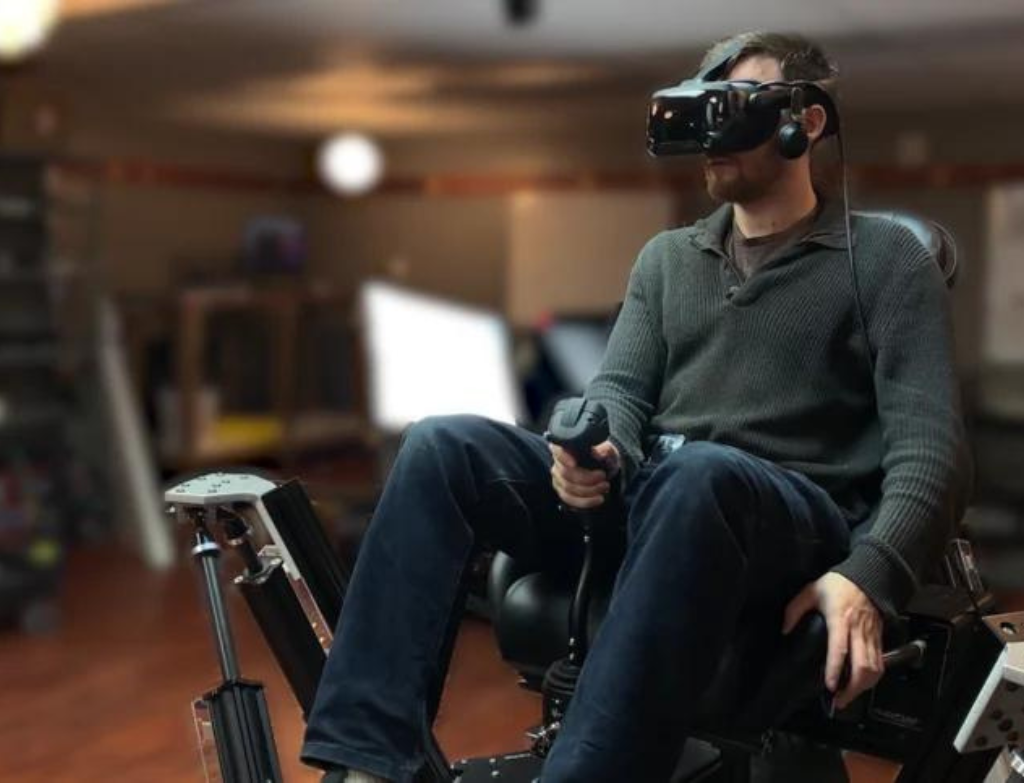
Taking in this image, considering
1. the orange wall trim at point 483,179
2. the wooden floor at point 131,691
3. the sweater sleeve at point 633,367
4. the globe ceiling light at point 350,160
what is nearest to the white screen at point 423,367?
the wooden floor at point 131,691

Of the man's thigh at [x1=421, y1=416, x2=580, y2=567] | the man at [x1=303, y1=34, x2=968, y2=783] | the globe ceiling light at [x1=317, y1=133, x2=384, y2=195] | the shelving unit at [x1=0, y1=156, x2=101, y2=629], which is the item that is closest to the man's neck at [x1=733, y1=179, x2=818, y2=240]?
the man at [x1=303, y1=34, x2=968, y2=783]

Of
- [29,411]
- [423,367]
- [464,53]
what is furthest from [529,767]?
[464,53]

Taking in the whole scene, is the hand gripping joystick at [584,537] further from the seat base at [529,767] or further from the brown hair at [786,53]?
the brown hair at [786,53]

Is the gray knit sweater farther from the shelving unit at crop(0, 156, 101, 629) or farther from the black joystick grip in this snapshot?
the shelving unit at crop(0, 156, 101, 629)

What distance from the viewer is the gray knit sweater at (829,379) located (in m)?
1.39

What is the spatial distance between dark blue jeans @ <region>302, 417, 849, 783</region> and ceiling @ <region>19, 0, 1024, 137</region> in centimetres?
340

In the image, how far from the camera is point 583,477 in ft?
4.52

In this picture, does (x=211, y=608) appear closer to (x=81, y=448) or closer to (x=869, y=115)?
(x=81, y=448)

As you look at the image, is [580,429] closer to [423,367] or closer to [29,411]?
[423,367]

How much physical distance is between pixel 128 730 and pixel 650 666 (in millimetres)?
2250

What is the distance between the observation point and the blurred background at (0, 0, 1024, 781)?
12.8 ft

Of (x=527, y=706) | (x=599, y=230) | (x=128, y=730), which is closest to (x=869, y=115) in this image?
(x=599, y=230)

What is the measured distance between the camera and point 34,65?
597cm

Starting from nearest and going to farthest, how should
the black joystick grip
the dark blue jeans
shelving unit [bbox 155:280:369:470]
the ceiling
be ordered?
1. the dark blue jeans
2. the black joystick grip
3. the ceiling
4. shelving unit [bbox 155:280:369:470]
